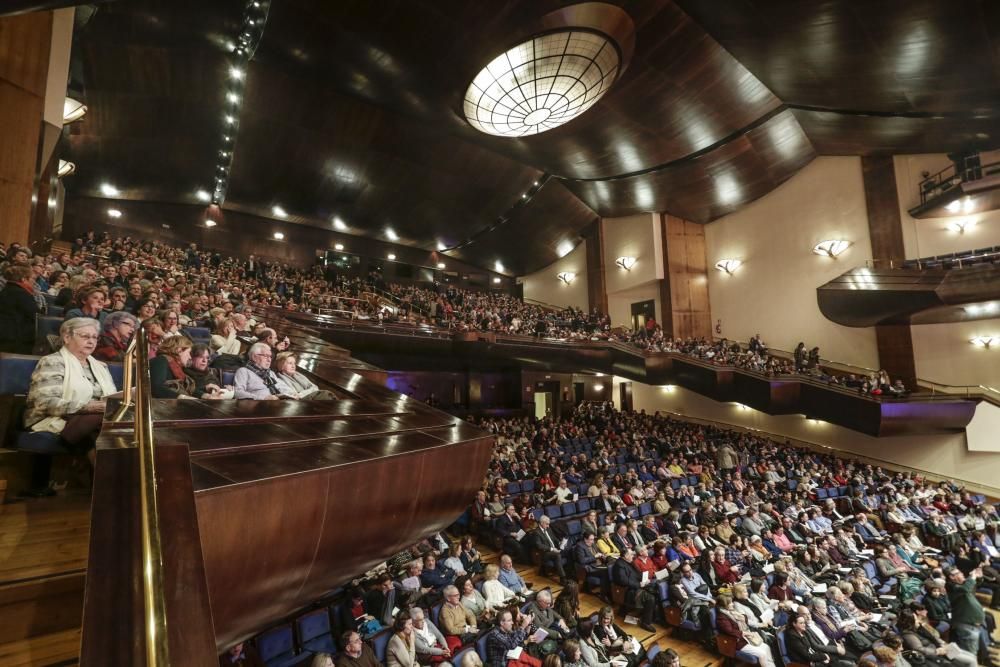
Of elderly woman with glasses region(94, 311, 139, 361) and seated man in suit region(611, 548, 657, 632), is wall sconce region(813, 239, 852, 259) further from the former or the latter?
elderly woman with glasses region(94, 311, 139, 361)

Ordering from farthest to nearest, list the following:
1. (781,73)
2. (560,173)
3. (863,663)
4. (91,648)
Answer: (560,173) < (781,73) < (863,663) < (91,648)

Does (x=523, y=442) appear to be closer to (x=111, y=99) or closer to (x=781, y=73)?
(x=781, y=73)

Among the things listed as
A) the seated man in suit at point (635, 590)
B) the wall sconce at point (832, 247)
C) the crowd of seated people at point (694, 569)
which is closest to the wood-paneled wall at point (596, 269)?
the wall sconce at point (832, 247)

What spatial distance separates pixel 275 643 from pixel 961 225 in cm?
1375

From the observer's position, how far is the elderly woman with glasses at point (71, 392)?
1784 mm

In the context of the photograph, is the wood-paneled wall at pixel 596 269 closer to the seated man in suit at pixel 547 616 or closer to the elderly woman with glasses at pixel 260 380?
the seated man in suit at pixel 547 616

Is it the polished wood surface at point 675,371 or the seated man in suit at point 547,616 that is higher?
the polished wood surface at point 675,371

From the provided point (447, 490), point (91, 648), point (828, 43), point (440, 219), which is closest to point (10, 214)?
point (447, 490)

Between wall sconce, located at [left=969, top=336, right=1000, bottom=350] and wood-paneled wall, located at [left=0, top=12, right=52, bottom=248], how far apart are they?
1630 centimetres

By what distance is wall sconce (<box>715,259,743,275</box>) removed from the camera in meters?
14.0

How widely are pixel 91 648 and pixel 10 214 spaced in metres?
7.60

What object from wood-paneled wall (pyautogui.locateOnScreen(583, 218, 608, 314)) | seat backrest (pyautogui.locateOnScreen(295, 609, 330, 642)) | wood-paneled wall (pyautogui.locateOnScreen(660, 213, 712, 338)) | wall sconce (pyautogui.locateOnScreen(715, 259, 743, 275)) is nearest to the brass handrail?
seat backrest (pyautogui.locateOnScreen(295, 609, 330, 642))

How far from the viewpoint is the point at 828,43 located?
25.5 ft

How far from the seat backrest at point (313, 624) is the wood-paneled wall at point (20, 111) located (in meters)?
6.07
